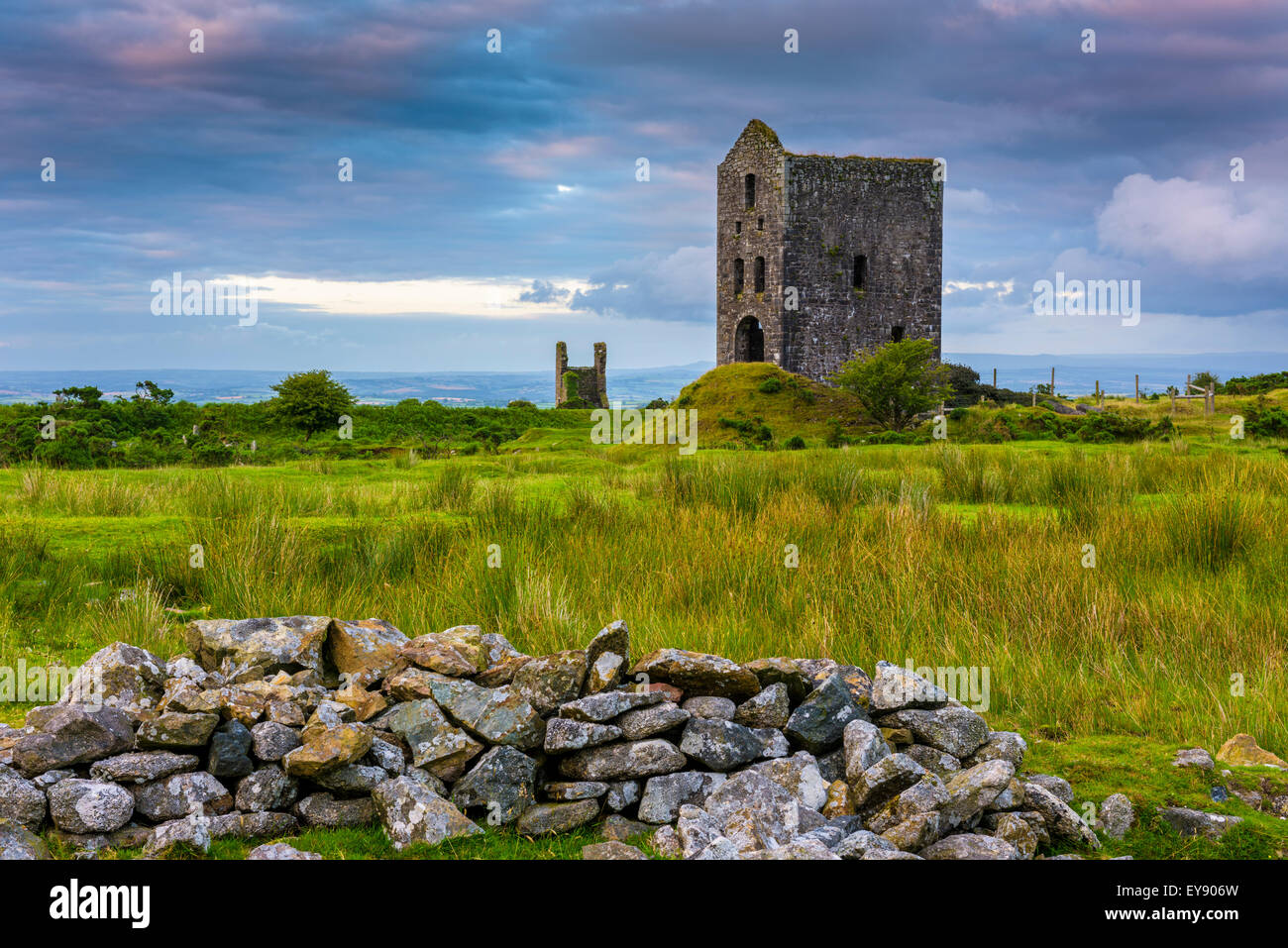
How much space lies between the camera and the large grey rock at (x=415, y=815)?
3.87 m

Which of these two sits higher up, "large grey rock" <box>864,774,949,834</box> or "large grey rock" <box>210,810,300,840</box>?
"large grey rock" <box>864,774,949,834</box>

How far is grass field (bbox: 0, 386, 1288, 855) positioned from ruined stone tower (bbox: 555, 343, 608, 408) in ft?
124

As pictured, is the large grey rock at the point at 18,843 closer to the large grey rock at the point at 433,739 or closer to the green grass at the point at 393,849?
the green grass at the point at 393,849

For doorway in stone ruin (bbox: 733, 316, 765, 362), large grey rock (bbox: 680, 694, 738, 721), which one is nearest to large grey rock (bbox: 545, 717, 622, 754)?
large grey rock (bbox: 680, 694, 738, 721)

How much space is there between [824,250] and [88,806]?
3421cm

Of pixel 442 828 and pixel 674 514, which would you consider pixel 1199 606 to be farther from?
pixel 442 828

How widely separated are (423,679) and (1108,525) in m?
6.89

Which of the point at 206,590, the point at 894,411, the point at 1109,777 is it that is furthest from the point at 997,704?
the point at 894,411

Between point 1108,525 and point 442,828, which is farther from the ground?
point 1108,525

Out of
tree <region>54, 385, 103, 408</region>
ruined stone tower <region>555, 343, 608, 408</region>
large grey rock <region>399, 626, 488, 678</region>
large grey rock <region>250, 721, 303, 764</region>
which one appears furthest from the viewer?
ruined stone tower <region>555, 343, 608, 408</region>

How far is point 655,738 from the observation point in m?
4.25

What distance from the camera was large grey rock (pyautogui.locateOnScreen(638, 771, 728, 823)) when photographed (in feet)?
13.4

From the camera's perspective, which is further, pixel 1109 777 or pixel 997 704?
pixel 997 704

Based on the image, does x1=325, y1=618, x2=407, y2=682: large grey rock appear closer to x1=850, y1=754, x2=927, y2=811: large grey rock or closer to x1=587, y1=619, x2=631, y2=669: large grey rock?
x1=587, y1=619, x2=631, y2=669: large grey rock
